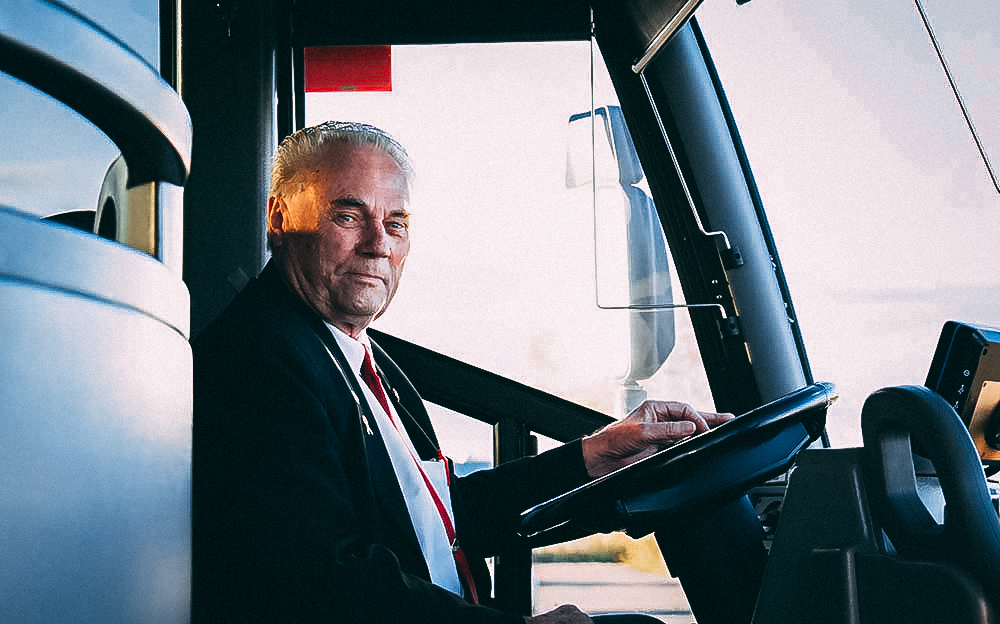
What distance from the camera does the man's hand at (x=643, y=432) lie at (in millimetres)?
1551

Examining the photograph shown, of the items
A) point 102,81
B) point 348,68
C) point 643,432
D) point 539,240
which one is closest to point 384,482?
point 643,432

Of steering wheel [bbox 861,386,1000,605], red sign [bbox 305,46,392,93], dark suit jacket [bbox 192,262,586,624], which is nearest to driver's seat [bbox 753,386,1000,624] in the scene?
steering wheel [bbox 861,386,1000,605]

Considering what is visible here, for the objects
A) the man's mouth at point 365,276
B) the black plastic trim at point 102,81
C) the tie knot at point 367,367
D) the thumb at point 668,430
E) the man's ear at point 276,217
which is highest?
the man's ear at point 276,217

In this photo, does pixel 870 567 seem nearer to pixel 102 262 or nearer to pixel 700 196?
pixel 102 262

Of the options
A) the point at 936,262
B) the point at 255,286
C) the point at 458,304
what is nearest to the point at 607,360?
the point at 458,304

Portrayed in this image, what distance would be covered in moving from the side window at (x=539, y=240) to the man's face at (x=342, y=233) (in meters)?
0.52

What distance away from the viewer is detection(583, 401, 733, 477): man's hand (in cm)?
155

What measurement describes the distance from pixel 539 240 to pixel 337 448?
1062mm

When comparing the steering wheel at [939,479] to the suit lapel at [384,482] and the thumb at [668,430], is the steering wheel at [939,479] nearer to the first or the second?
the thumb at [668,430]

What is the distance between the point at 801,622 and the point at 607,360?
110 centimetres

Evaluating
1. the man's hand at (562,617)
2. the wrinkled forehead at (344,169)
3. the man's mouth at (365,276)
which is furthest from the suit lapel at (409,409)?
the man's hand at (562,617)

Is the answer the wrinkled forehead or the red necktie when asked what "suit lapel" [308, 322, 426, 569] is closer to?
the red necktie

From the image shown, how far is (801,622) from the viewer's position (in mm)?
1195

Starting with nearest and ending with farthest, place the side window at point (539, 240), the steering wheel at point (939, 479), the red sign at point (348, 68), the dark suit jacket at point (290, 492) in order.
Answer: the steering wheel at point (939, 479) → the dark suit jacket at point (290, 492) → the side window at point (539, 240) → the red sign at point (348, 68)
